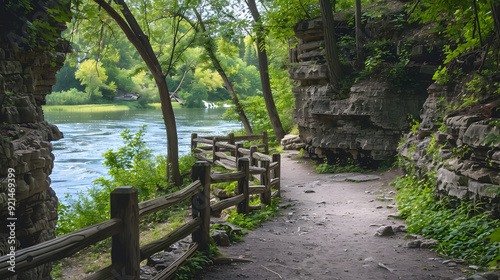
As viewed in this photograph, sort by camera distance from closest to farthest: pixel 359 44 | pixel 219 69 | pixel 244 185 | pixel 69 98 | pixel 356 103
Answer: pixel 244 185
pixel 356 103
pixel 359 44
pixel 219 69
pixel 69 98

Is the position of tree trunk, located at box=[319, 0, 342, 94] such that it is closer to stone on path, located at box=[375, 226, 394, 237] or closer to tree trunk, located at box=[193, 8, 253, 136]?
Result: tree trunk, located at box=[193, 8, 253, 136]

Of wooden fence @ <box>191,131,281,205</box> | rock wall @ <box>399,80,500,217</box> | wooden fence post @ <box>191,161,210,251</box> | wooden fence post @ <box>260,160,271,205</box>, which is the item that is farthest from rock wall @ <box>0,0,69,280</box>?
rock wall @ <box>399,80,500,217</box>

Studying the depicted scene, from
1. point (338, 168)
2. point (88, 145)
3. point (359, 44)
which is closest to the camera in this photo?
point (359, 44)

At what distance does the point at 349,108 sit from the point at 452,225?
7.57 metres

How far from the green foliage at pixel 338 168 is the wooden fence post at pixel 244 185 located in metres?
6.69

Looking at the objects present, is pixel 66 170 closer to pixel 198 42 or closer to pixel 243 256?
pixel 198 42

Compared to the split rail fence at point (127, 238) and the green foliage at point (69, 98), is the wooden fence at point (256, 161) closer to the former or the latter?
the split rail fence at point (127, 238)

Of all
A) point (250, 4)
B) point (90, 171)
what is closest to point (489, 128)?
point (250, 4)

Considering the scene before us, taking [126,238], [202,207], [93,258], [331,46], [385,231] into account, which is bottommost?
[93,258]

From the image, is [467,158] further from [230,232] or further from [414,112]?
[414,112]

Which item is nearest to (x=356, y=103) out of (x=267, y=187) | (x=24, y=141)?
(x=267, y=187)

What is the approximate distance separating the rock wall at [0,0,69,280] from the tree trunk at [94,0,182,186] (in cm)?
299

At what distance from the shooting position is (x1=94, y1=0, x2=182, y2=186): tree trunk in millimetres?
10852

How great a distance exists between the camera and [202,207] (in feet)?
16.6
